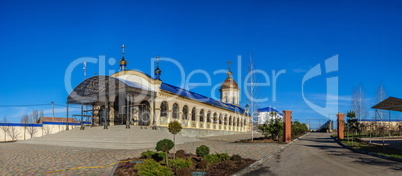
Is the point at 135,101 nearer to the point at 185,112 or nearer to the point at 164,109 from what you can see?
the point at 164,109

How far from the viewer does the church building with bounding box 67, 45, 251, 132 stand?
25.8 metres

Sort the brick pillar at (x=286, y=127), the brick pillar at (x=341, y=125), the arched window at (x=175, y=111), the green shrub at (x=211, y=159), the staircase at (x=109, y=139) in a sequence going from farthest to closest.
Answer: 1. the arched window at (x=175, y=111)
2. the brick pillar at (x=341, y=125)
3. the brick pillar at (x=286, y=127)
4. the staircase at (x=109, y=139)
5. the green shrub at (x=211, y=159)

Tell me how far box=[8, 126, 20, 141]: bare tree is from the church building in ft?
34.3

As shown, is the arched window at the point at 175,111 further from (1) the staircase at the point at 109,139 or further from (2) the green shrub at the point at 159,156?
(2) the green shrub at the point at 159,156

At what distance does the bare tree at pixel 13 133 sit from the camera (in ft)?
114

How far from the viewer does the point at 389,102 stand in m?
19.7

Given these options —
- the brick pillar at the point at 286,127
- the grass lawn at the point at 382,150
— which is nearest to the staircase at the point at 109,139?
the brick pillar at the point at 286,127

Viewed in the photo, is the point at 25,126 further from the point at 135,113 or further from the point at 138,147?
the point at 138,147

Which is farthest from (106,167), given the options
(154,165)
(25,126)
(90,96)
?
(25,126)

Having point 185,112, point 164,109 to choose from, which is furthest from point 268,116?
point 164,109

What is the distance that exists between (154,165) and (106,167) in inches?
104

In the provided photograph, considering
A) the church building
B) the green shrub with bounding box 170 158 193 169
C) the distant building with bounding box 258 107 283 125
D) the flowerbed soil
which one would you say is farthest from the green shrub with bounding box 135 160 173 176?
the distant building with bounding box 258 107 283 125

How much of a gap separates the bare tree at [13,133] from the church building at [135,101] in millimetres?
10462

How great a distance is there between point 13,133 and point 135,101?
670 inches
